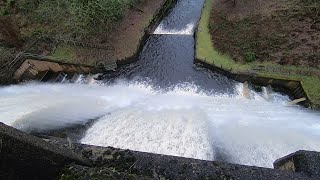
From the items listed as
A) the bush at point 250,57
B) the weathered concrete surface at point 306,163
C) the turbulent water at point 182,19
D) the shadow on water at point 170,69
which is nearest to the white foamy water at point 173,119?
the shadow on water at point 170,69

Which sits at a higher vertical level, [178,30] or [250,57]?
[250,57]

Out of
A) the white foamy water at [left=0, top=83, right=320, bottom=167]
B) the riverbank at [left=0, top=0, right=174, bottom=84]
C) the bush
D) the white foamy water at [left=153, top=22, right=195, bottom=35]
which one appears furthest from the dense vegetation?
the bush

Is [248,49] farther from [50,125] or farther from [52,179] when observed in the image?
[52,179]

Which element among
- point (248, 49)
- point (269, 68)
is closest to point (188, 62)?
point (248, 49)

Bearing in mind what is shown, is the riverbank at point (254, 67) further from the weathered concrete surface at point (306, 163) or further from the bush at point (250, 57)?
the weathered concrete surface at point (306, 163)

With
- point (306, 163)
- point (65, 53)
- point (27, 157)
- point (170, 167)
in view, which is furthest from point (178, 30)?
point (27, 157)

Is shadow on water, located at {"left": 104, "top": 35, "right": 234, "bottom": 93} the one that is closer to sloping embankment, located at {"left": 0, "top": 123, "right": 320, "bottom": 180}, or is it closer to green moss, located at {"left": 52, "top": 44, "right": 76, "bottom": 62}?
green moss, located at {"left": 52, "top": 44, "right": 76, "bottom": 62}

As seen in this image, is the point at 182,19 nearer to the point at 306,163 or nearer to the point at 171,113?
the point at 171,113
